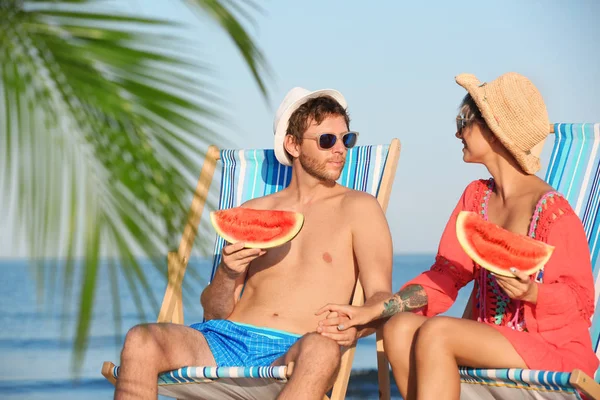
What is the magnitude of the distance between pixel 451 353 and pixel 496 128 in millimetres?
1061

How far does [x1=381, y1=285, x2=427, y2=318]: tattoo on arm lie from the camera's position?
4.20 meters

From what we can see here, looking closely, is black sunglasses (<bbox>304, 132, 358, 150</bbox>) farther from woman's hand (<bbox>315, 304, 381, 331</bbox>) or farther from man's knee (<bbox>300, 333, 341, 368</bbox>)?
man's knee (<bbox>300, 333, 341, 368</bbox>)

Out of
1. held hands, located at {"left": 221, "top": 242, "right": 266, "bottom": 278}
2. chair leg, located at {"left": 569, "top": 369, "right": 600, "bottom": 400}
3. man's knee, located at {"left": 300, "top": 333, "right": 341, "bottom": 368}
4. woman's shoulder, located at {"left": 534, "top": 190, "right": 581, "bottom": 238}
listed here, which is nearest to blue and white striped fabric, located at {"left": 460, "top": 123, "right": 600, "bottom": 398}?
woman's shoulder, located at {"left": 534, "top": 190, "right": 581, "bottom": 238}

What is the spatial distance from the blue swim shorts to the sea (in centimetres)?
34

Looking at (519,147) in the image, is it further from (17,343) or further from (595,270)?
(17,343)

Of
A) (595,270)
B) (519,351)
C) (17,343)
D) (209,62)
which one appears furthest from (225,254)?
(17,343)

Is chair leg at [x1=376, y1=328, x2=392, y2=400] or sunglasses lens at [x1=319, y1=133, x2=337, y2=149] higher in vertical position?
sunglasses lens at [x1=319, y1=133, x2=337, y2=149]

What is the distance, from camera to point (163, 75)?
1.34m

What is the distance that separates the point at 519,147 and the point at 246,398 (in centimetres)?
173

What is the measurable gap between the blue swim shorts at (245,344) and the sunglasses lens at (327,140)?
1062mm

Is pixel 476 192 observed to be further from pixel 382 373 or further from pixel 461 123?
pixel 382 373

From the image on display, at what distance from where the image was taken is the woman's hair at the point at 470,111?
415 cm

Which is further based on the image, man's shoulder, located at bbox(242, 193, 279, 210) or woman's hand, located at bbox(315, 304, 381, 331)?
man's shoulder, located at bbox(242, 193, 279, 210)

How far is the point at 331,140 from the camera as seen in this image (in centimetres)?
493
